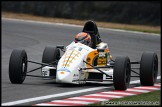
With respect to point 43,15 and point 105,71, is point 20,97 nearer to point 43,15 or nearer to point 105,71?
point 105,71

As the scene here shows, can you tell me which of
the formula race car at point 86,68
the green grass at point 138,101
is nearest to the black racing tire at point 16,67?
the formula race car at point 86,68

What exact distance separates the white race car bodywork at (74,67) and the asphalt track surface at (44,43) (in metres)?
0.23

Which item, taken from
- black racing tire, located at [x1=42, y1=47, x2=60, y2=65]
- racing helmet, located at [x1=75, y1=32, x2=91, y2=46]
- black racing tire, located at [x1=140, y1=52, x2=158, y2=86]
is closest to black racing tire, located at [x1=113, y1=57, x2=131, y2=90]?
black racing tire, located at [x1=140, y1=52, x2=158, y2=86]

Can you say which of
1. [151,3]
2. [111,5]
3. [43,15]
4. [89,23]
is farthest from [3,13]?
[89,23]

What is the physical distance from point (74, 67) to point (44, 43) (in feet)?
40.4

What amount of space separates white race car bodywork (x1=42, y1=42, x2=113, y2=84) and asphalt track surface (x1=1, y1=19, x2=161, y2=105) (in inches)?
9.2

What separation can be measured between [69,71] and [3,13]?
2458 centimetres

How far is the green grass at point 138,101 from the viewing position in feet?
39.7

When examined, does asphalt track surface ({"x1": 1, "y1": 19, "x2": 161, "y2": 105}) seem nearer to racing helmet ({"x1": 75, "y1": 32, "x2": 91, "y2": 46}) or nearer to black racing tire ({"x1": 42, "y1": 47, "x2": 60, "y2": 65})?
black racing tire ({"x1": 42, "y1": 47, "x2": 60, "y2": 65})

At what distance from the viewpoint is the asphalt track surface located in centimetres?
1491

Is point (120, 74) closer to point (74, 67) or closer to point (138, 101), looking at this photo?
point (74, 67)

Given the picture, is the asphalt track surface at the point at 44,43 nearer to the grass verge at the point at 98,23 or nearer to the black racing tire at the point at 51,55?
the black racing tire at the point at 51,55

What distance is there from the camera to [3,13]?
38.9 metres

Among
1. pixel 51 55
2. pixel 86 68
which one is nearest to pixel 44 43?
pixel 51 55
